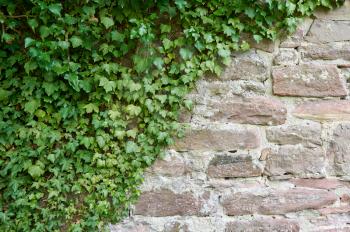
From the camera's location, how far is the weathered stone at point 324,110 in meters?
2.14

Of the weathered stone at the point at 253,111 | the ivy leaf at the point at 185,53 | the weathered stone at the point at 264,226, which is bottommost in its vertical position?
the weathered stone at the point at 264,226

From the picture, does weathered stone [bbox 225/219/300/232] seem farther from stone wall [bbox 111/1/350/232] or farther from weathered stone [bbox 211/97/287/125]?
weathered stone [bbox 211/97/287/125]

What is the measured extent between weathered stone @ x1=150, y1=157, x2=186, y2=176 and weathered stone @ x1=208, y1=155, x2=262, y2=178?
0.54ft

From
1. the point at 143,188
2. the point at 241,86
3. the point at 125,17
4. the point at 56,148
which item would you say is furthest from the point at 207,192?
the point at 125,17

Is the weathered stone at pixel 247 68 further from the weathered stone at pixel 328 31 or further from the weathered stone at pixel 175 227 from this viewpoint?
the weathered stone at pixel 175 227

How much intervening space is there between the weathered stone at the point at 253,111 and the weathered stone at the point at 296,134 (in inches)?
2.0

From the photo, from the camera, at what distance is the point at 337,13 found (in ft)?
7.08

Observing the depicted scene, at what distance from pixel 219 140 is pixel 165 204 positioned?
47cm

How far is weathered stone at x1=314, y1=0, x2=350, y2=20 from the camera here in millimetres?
2146

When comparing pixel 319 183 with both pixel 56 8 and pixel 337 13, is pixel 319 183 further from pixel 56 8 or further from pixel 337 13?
pixel 56 8

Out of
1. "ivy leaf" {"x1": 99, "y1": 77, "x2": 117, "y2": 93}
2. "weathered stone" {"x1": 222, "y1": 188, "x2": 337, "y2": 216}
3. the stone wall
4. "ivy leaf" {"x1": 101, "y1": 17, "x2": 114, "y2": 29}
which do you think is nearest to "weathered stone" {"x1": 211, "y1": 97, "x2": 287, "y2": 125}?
the stone wall

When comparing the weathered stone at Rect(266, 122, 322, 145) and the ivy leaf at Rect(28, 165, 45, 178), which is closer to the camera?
the ivy leaf at Rect(28, 165, 45, 178)

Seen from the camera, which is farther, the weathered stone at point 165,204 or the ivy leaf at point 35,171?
the weathered stone at point 165,204

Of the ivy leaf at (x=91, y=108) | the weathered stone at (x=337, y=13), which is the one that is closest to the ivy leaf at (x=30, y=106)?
the ivy leaf at (x=91, y=108)
